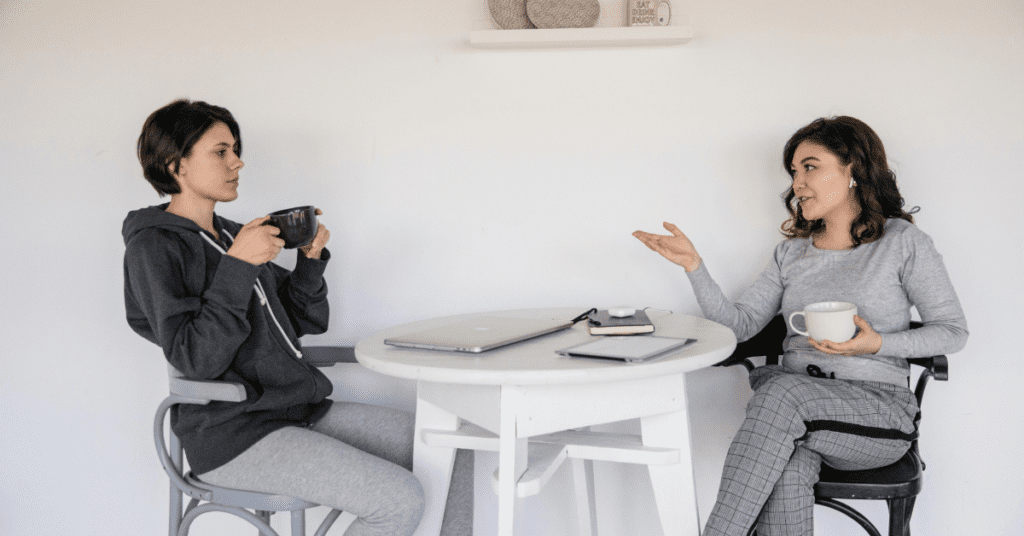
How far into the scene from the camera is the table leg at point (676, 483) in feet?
4.20

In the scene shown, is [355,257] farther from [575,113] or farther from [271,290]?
[575,113]

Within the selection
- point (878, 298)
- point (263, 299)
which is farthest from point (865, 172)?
point (263, 299)

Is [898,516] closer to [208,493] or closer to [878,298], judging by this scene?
[878,298]

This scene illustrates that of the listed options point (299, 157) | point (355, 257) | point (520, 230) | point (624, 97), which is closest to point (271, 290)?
point (355, 257)

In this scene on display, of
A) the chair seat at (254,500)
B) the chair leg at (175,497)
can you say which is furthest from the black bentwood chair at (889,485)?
the chair leg at (175,497)

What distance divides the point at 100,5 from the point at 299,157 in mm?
768

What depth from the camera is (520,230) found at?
198cm

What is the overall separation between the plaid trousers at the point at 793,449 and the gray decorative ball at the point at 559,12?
3.48 feet

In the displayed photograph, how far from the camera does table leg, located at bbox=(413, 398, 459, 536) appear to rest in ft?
4.54

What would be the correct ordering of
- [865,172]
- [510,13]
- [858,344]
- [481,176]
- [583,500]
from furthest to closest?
[481,176] → [510,13] → [583,500] → [865,172] → [858,344]

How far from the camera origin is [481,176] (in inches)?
77.9

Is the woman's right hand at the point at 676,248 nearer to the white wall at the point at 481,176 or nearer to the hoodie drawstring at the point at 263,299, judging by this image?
the white wall at the point at 481,176

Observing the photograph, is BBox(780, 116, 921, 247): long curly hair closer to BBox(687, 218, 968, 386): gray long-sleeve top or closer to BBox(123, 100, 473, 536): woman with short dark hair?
BBox(687, 218, 968, 386): gray long-sleeve top

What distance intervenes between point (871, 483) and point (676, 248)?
65cm
